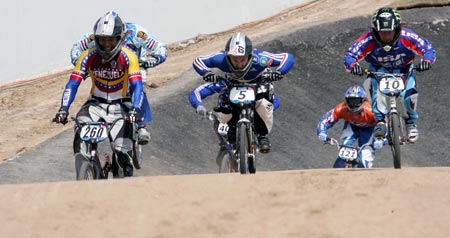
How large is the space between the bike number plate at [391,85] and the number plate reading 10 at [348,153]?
7.17 ft

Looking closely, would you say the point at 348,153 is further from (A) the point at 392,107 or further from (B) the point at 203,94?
(B) the point at 203,94

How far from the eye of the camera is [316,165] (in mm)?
19531

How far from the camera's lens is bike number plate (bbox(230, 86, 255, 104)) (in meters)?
12.4

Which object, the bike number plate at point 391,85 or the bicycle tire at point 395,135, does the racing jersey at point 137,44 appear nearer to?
the bike number plate at point 391,85

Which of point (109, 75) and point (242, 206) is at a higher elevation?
point (109, 75)

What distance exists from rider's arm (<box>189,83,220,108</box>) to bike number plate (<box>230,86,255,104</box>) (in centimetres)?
80

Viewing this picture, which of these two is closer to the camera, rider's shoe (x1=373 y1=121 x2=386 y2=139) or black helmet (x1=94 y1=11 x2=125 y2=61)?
black helmet (x1=94 y1=11 x2=125 y2=61)

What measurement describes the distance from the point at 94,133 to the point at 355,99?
4897mm

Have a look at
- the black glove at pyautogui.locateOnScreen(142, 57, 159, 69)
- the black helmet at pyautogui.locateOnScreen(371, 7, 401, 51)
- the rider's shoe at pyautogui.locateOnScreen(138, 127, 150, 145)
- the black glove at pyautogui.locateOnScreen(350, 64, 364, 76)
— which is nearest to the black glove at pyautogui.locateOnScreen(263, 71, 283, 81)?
the black glove at pyautogui.locateOnScreen(350, 64, 364, 76)

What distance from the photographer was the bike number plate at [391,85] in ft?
42.7

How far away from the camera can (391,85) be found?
1306 cm

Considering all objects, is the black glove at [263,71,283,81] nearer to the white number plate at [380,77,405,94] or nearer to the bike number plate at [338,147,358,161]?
the white number plate at [380,77,405,94]

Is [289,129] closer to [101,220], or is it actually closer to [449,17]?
[449,17]

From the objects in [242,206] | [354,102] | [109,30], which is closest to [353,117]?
[354,102]
